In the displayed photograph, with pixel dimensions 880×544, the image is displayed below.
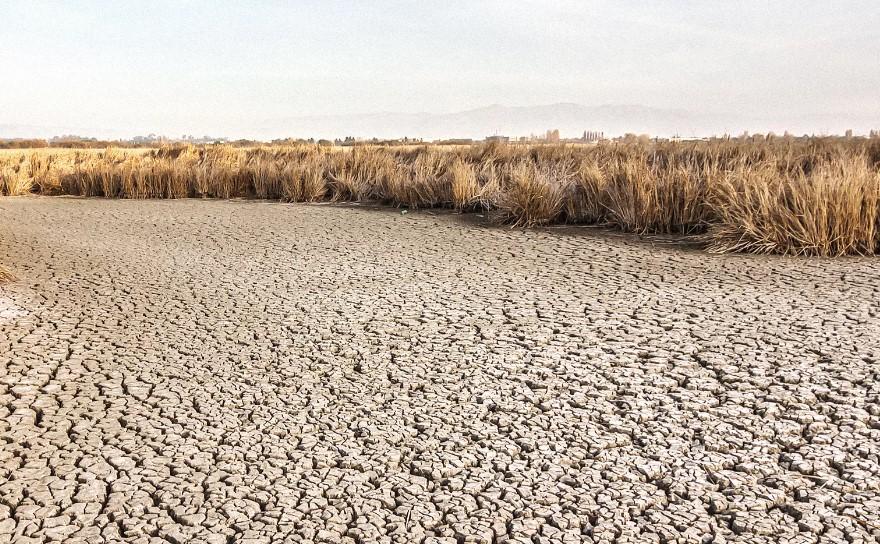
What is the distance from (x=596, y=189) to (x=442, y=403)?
632cm

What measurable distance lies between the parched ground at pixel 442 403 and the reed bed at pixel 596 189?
816 millimetres

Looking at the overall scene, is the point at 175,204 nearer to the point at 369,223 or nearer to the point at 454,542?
the point at 369,223

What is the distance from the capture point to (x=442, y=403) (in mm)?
3334

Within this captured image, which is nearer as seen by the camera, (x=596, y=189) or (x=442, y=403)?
(x=442, y=403)

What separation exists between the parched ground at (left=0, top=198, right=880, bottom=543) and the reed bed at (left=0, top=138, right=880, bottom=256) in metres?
0.82

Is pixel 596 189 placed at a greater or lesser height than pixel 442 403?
greater

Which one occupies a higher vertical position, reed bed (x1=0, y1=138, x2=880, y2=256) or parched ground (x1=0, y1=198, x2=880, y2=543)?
reed bed (x1=0, y1=138, x2=880, y2=256)

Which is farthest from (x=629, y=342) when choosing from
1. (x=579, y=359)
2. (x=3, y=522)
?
(x=3, y=522)

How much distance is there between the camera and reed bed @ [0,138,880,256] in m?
6.99

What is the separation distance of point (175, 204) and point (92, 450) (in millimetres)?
9168

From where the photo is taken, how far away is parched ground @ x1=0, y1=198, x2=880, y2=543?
8.01 feet

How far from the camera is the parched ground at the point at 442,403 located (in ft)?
8.01

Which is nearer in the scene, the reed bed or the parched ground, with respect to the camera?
the parched ground

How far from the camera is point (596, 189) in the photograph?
363 inches
